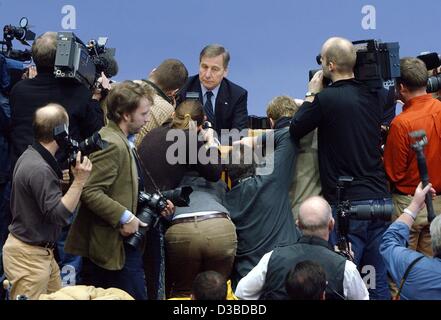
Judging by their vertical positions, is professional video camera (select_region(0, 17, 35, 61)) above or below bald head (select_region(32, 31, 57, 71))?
above

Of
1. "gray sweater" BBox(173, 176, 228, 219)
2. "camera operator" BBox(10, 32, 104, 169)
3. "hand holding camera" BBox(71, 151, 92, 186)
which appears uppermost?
"camera operator" BBox(10, 32, 104, 169)

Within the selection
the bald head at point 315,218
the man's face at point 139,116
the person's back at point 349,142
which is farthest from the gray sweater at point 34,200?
the person's back at point 349,142

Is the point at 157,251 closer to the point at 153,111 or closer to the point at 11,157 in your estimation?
the point at 153,111

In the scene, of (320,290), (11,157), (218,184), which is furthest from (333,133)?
(11,157)

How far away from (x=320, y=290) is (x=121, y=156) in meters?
1.35

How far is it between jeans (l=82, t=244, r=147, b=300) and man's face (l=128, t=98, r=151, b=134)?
1.97ft

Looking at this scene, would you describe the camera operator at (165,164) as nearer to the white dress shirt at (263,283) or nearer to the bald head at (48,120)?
the bald head at (48,120)

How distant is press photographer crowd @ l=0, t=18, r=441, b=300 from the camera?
426cm

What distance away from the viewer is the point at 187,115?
4961 mm

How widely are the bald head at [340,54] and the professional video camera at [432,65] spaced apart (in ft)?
2.18

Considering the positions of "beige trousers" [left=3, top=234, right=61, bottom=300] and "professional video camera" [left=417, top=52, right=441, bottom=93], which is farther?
"professional video camera" [left=417, top=52, right=441, bottom=93]

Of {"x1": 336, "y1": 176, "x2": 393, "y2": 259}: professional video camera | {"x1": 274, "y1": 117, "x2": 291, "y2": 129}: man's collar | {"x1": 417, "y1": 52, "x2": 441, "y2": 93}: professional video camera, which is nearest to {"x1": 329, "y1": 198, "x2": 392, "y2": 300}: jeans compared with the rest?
{"x1": 336, "y1": 176, "x2": 393, "y2": 259}: professional video camera

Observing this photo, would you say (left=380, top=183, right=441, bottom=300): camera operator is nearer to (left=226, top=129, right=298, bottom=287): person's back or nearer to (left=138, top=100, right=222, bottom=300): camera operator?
(left=226, top=129, right=298, bottom=287): person's back

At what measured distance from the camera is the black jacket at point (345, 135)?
5.02 meters
